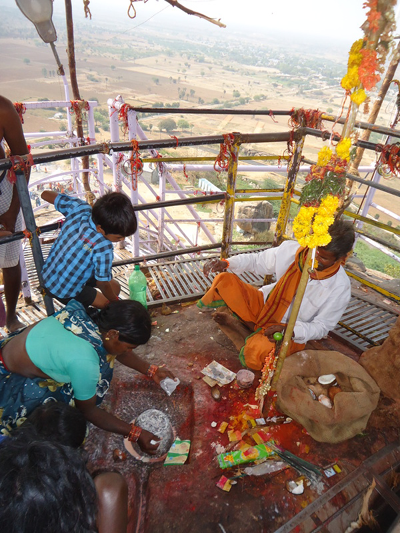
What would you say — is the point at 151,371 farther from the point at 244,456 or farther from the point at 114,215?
the point at 114,215

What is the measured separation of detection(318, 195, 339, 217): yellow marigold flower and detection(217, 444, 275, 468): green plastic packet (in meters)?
1.33

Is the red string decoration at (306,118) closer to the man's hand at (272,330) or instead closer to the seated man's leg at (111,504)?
the man's hand at (272,330)

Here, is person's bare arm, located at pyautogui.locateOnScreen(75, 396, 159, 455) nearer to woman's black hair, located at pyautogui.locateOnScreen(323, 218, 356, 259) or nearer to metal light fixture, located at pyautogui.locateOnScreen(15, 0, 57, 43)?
woman's black hair, located at pyautogui.locateOnScreen(323, 218, 356, 259)

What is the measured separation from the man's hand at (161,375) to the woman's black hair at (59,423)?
1.97 feet

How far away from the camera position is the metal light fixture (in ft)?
16.9

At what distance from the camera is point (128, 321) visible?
5.92ft

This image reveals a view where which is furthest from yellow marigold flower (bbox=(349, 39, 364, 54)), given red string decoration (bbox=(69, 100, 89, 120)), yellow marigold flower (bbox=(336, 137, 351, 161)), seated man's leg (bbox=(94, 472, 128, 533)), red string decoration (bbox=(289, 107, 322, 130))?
red string decoration (bbox=(69, 100, 89, 120))

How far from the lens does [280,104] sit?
54469 mm

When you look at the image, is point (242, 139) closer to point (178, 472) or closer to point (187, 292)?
point (187, 292)

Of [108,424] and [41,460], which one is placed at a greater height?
[41,460]

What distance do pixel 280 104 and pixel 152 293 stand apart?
59.5 metres

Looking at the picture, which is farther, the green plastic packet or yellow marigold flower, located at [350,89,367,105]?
the green plastic packet

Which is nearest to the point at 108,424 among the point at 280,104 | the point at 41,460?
the point at 41,460

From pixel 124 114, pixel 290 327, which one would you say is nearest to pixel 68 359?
pixel 290 327
